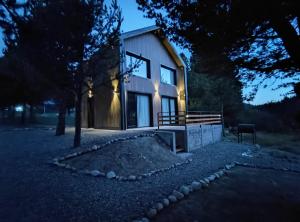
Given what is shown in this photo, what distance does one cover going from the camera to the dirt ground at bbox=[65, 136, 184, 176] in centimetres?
544

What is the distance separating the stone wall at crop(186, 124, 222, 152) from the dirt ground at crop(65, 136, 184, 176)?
2210mm

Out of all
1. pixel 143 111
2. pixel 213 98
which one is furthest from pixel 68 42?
pixel 213 98

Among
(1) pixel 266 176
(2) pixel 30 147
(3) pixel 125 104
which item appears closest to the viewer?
(1) pixel 266 176

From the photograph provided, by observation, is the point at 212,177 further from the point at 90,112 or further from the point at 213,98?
the point at 213,98

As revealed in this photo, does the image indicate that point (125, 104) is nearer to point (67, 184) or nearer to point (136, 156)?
point (136, 156)

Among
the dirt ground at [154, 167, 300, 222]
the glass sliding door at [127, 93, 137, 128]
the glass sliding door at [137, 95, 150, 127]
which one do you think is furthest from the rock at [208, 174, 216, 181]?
the glass sliding door at [137, 95, 150, 127]

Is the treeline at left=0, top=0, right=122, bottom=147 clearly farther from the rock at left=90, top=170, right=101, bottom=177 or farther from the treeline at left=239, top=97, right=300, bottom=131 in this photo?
the treeline at left=239, top=97, right=300, bottom=131

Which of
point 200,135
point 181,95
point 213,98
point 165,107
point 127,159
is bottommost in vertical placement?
point 127,159

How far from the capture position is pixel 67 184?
168 inches

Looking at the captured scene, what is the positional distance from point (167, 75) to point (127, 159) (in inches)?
433

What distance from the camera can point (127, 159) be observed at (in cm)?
595

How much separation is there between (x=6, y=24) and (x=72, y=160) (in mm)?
3835

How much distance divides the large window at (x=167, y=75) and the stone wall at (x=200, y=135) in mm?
5494

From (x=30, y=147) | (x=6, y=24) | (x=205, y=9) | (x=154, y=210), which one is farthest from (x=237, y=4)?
(x=30, y=147)
